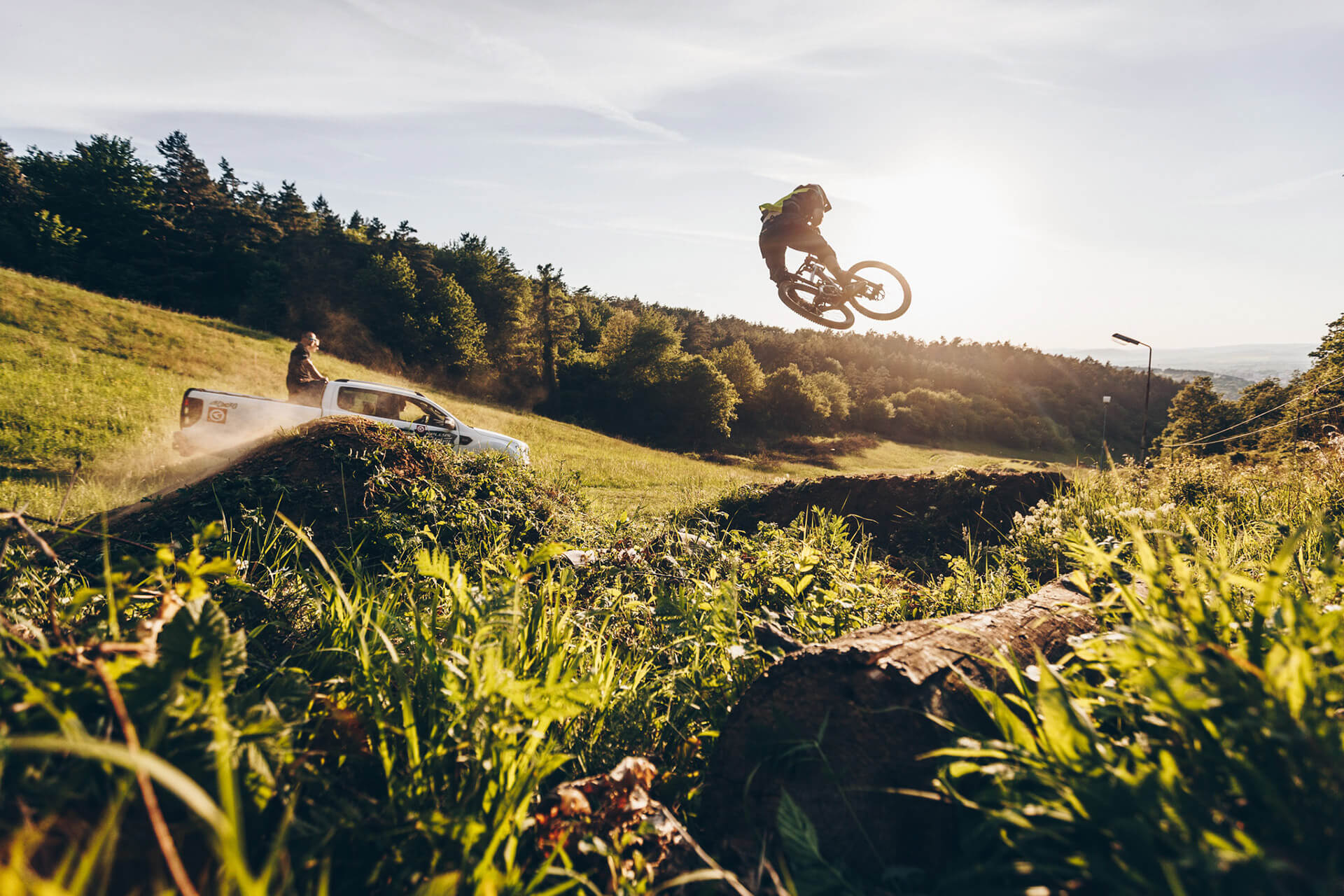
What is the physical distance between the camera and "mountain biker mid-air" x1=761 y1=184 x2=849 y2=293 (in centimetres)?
818

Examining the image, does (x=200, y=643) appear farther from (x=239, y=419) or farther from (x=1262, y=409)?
(x=1262, y=409)

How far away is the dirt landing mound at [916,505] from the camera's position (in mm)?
6281

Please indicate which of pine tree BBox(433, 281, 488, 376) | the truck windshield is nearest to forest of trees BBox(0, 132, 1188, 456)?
pine tree BBox(433, 281, 488, 376)

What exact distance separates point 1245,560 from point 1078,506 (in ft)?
7.10

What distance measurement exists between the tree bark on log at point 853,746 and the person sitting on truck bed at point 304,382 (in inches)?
408

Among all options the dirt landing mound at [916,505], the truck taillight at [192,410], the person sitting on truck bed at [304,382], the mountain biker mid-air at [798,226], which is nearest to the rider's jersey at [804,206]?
the mountain biker mid-air at [798,226]

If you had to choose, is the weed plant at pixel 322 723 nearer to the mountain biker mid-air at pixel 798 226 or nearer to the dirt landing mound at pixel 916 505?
the dirt landing mound at pixel 916 505

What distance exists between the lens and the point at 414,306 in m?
43.8

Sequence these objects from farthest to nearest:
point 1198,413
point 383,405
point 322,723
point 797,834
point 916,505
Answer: point 1198,413 < point 383,405 < point 916,505 < point 322,723 < point 797,834

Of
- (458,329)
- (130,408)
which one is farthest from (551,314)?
(130,408)

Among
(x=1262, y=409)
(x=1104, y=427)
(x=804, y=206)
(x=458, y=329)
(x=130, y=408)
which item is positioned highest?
(x=1262, y=409)

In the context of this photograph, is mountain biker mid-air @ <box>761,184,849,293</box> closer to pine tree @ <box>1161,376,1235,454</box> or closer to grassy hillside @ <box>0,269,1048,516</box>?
grassy hillside @ <box>0,269,1048,516</box>

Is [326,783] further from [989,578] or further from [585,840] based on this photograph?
[989,578]

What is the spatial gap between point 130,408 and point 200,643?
1584 centimetres
